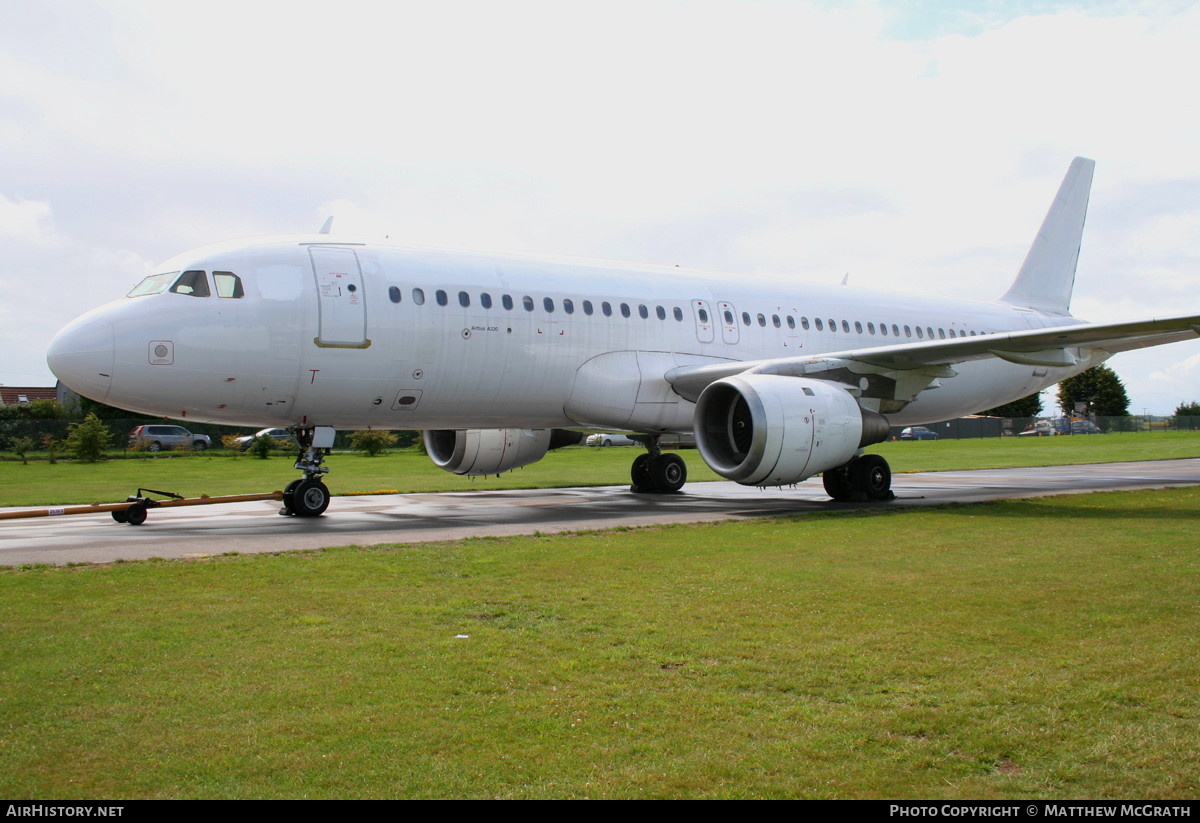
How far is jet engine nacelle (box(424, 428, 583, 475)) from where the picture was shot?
19.0 m

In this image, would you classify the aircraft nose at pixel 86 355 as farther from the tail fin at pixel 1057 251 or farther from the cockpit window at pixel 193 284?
the tail fin at pixel 1057 251

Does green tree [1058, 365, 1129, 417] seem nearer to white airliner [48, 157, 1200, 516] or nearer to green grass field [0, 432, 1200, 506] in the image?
green grass field [0, 432, 1200, 506]

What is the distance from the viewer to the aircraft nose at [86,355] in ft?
40.9

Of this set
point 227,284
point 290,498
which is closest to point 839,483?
point 290,498

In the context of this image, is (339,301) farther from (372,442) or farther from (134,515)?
(372,442)

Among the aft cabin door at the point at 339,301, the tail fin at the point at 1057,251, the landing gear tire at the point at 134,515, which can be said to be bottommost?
the landing gear tire at the point at 134,515

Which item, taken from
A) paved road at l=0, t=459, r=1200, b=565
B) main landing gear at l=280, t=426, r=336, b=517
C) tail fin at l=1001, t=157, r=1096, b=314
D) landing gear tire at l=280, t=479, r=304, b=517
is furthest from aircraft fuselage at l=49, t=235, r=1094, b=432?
tail fin at l=1001, t=157, r=1096, b=314

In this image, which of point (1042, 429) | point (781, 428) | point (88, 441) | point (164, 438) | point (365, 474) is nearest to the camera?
point (781, 428)

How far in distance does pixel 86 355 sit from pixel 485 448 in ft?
26.3

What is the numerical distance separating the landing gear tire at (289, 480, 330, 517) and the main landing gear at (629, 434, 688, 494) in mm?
7489

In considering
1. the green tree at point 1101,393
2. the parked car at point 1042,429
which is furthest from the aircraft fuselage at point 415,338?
the green tree at point 1101,393

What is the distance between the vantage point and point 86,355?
12477 millimetres

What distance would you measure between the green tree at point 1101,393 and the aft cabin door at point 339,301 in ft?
320

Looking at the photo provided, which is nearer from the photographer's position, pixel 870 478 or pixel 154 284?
pixel 154 284
